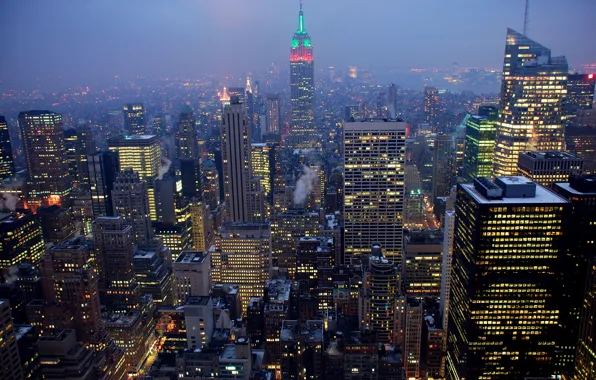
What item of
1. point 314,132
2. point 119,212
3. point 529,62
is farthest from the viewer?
point 314,132

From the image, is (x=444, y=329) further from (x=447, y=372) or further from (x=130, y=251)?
(x=130, y=251)

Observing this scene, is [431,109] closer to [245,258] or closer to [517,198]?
[245,258]

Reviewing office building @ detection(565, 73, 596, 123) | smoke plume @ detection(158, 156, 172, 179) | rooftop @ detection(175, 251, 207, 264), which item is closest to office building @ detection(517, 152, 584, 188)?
office building @ detection(565, 73, 596, 123)

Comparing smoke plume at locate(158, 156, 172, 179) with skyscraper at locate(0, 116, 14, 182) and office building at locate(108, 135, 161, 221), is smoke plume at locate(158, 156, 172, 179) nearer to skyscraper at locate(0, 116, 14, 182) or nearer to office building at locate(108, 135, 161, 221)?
office building at locate(108, 135, 161, 221)

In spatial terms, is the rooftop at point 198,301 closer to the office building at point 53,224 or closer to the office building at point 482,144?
the office building at point 53,224

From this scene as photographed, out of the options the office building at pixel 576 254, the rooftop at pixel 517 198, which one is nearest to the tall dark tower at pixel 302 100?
the rooftop at pixel 517 198

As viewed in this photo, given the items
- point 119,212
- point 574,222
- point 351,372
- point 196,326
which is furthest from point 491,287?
point 119,212
